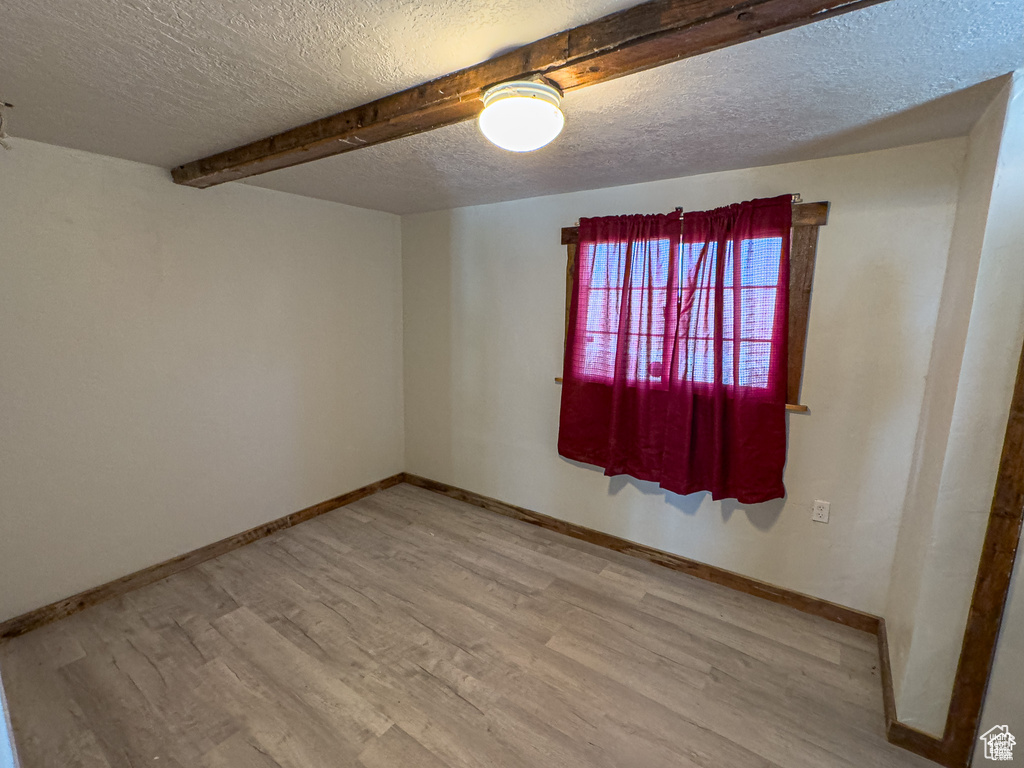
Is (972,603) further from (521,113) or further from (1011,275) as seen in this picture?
(521,113)

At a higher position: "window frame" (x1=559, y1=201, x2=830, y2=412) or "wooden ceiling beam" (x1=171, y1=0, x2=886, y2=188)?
"wooden ceiling beam" (x1=171, y1=0, x2=886, y2=188)

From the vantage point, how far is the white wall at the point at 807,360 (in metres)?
1.94

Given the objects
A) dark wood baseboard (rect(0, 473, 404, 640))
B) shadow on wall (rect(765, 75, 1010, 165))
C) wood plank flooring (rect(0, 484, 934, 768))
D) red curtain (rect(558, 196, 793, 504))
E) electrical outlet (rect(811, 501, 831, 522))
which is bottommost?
wood plank flooring (rect(0, 484, 934, 768))

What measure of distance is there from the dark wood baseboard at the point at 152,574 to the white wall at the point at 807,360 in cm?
104

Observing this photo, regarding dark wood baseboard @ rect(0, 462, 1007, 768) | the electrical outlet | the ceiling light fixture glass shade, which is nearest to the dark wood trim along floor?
dark wood baseboard @ rect(0, 462, 1007, 768)

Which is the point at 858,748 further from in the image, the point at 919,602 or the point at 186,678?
the point at 186,678

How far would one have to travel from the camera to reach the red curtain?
7.14 ft

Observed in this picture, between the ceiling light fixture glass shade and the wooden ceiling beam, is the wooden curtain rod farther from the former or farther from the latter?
the ceiling light fixture glass shade

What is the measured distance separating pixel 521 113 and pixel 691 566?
2459mm

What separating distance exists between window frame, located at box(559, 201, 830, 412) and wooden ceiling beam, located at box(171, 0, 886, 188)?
1.28 meters

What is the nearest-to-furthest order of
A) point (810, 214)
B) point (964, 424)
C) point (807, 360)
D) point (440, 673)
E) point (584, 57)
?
1. point (584, 57)
2. point (964, 424)
3. point (440, 673)
4. point (810, 214)
5. point (807, 360)

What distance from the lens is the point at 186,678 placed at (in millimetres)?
1809

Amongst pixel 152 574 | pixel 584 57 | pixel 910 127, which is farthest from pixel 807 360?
pixel 152 574

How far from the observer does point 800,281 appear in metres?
2.12
